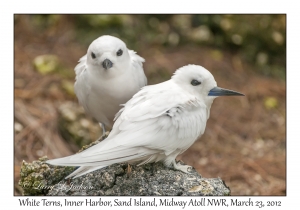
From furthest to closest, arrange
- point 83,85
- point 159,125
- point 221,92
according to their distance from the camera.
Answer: point 83,85 < point 221,92 < point 159,125

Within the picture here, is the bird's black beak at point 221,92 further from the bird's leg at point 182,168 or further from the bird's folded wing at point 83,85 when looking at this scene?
→ the bird's folded wing at point 83,85

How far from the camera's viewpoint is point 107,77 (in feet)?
17.0

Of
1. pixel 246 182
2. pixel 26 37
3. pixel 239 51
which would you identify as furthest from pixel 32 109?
pixel 239 51

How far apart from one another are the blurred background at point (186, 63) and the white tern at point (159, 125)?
8.23 ft

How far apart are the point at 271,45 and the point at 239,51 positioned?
2.56ft

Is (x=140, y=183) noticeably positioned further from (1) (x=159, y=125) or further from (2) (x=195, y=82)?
(2) (x=195, y=82)

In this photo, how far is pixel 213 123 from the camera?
9258 millimetres

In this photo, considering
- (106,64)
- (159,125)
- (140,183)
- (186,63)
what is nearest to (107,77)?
(106,64)

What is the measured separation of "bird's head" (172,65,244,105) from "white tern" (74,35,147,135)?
2.17ft

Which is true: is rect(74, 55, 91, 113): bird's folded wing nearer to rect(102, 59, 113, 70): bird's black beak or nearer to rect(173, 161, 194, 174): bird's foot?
rect(102, 59, 113, 70): bird's black beak

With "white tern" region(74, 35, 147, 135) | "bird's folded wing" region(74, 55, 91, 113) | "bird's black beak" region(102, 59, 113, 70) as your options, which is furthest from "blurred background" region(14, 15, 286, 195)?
"bird's black beak" region(102, 59, 113, 70)

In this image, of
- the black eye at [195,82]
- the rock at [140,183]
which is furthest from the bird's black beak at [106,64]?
the rock at [140,183]

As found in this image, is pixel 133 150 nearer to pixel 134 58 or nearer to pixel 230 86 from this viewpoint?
pixel 134 58

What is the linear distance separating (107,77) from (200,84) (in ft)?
3.47
